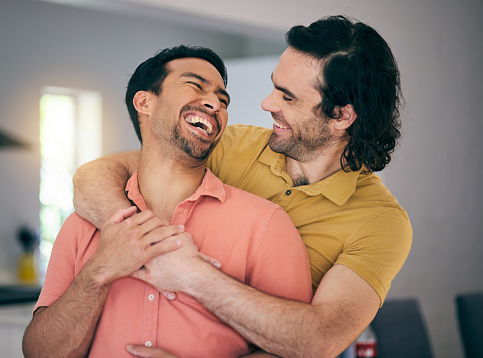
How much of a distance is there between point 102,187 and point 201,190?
0.28 meters

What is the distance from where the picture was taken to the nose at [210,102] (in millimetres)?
1618

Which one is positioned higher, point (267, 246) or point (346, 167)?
point (346, 167)

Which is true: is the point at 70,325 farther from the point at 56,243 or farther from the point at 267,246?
the point at 267,246

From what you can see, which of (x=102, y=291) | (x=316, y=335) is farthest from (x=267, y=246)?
(x=102, y=291)

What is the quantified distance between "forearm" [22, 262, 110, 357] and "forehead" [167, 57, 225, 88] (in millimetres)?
605

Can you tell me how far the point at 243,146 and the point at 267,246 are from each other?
559 mm

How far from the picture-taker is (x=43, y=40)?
5.43 metres

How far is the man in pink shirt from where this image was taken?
147cm

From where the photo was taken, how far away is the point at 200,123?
1.63 metres

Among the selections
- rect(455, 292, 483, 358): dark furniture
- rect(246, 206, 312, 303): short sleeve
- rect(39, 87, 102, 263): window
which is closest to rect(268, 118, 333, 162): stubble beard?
rect(246, 206, 312, 303): short sleeve

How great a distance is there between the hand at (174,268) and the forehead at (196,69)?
0.47 m

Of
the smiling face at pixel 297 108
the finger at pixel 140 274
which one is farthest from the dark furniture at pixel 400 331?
the finger at pixel 140 274

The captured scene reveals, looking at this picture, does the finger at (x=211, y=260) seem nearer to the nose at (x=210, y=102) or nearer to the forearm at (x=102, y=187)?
the forearm at (x=102, y=187)

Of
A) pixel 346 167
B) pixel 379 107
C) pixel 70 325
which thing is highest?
pixel 379 107
